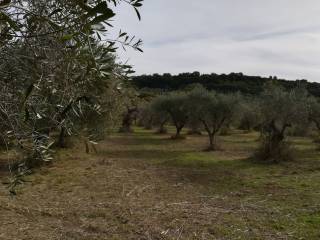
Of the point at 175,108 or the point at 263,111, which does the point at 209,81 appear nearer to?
the point at 175,108

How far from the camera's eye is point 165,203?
456 inches

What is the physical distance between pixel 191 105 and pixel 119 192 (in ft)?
66.6

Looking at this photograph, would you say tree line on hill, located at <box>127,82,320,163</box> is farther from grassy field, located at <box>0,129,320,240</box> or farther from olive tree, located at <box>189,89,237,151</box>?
grassy field, located at <box>0,129,320,240</box>

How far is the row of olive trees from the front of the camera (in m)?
22.2

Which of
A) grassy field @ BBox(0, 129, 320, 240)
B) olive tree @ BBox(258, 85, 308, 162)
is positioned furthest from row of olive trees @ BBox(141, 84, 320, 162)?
grassy field @ BBox(0, 129, 320, 240)

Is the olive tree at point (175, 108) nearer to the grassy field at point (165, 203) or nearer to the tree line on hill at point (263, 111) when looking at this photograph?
the tree line on hill at point (263, 111)

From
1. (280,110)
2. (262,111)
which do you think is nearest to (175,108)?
(262,111)

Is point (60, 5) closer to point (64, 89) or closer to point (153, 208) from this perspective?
point (64, 89)

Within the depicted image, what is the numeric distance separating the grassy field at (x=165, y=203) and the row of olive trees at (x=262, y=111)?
2649 mm

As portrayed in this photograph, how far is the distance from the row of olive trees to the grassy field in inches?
104

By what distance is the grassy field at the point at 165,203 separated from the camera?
892 cm

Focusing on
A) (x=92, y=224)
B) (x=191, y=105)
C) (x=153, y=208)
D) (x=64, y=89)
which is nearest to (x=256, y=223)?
(x=153, y=208)

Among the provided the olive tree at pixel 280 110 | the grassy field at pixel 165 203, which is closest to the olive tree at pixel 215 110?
the olive tree at pixel 280 110

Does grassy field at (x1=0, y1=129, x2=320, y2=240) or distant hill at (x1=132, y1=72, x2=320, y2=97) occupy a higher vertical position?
distant hill at (x1=132, y1=72, x2=320, y2=97)
